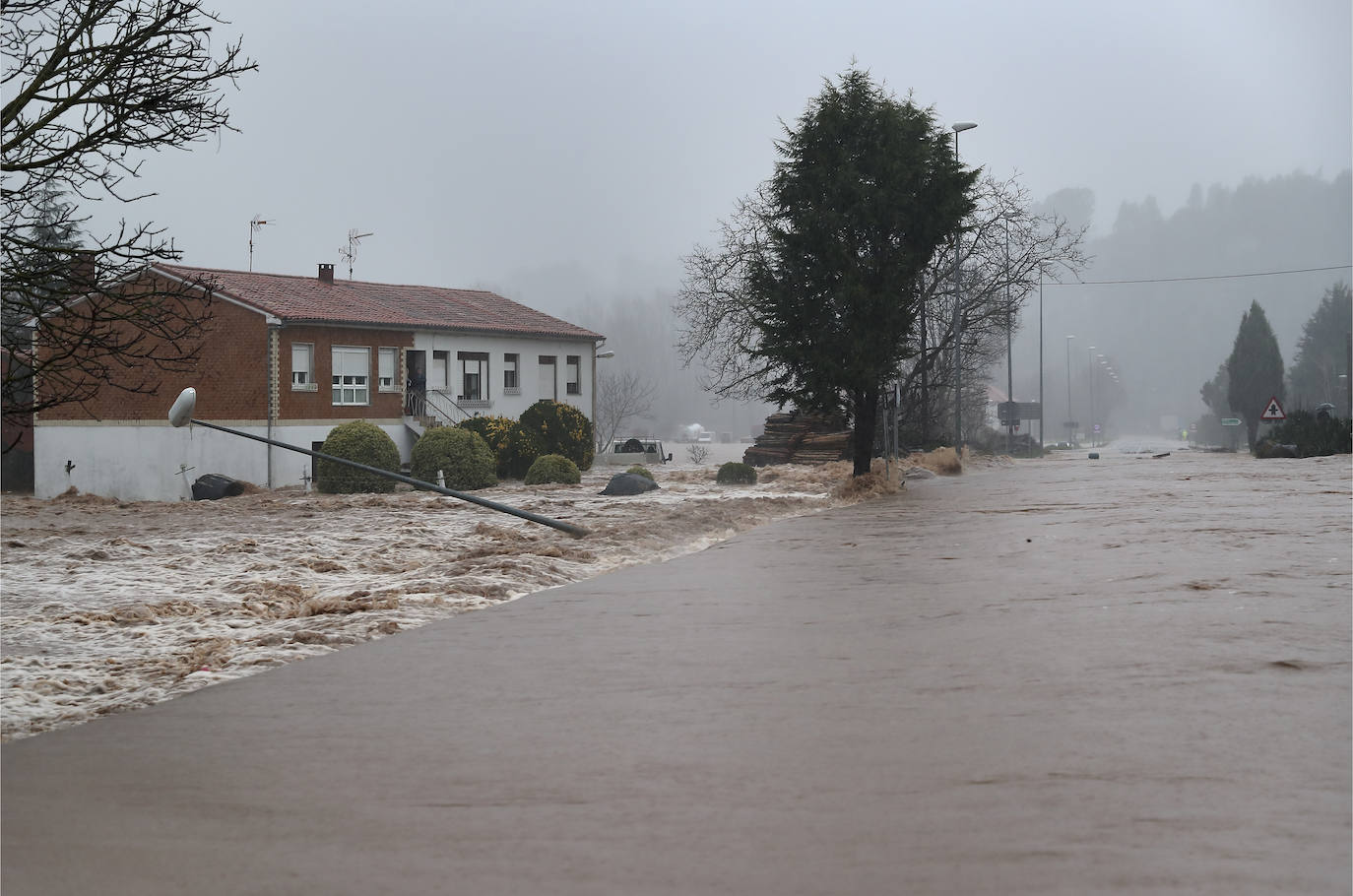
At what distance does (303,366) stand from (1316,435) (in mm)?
35752

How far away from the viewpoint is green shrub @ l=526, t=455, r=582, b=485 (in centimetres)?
3300

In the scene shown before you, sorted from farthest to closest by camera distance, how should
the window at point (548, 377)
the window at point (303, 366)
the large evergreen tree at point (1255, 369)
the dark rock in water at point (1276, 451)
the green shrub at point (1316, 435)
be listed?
1. the large evergreen tree at point (1255, 369)
2. the window at point (548, 377)
3. the dark rock in water at point (1276, 451)
4. the green shrub at point (1316, 435)
5. the window at point (303, 366)

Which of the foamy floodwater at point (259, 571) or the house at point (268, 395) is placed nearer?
the foamy floodwater at point (259, 571)

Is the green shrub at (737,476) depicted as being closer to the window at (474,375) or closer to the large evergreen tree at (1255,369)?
the window at (474,375)

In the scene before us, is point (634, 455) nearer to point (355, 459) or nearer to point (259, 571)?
point (355, 459)

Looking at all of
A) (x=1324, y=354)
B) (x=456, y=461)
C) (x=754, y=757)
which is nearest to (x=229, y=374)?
(x=456, y=461)

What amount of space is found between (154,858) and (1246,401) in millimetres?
97504

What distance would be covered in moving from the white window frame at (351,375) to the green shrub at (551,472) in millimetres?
8600

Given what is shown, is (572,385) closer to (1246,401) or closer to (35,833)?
(35,833)

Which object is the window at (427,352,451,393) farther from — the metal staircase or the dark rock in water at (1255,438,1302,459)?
the dark rock in water at (1255,438,1302,459)

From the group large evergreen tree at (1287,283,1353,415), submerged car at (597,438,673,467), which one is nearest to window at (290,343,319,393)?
submerged car at (597,438,673,467)

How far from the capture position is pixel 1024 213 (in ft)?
146

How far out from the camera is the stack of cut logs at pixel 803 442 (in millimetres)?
42562

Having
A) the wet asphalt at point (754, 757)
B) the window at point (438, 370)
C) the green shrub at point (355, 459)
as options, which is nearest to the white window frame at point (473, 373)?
the window at point (438, 370)
